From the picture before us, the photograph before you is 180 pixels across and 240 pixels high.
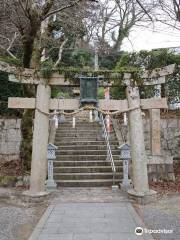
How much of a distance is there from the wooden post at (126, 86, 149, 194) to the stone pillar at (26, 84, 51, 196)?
84.4 inches

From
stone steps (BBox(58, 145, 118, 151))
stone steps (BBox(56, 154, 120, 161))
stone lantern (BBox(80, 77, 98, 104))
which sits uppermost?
stone lantern (BBox(80, 77, 98, 104))

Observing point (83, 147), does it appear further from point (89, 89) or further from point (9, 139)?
point (89, 89)

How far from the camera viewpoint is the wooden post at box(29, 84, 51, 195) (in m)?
8.88

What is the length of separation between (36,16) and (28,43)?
Answer: 4.44ft

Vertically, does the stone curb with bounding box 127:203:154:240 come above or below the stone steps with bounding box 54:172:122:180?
below

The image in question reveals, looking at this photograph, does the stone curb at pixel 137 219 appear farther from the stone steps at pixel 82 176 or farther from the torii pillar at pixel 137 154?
the stone steps at pixel 82 176

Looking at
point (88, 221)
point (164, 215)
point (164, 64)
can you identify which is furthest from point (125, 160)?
point (164, 64)

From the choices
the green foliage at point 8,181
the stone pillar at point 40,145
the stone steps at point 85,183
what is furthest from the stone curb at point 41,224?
the green foliage at point 8,181

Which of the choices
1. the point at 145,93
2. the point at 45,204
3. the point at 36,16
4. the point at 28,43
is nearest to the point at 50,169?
the point at 45,204

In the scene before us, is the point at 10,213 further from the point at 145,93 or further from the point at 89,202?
the point at 145,93

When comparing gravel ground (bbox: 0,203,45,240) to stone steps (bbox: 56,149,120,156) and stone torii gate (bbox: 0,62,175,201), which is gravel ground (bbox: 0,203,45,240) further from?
stone steps (bbox: 56,149,120,156)

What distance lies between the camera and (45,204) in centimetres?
856

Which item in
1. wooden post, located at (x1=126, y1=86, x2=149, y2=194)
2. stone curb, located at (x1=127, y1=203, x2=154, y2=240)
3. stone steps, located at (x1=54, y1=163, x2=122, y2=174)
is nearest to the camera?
stone curb, located at (x1=127, y1=203, x2=154, y2=240)

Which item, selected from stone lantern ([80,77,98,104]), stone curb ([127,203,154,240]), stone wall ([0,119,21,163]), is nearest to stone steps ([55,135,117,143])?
stone wall ([0,119,21,163])
